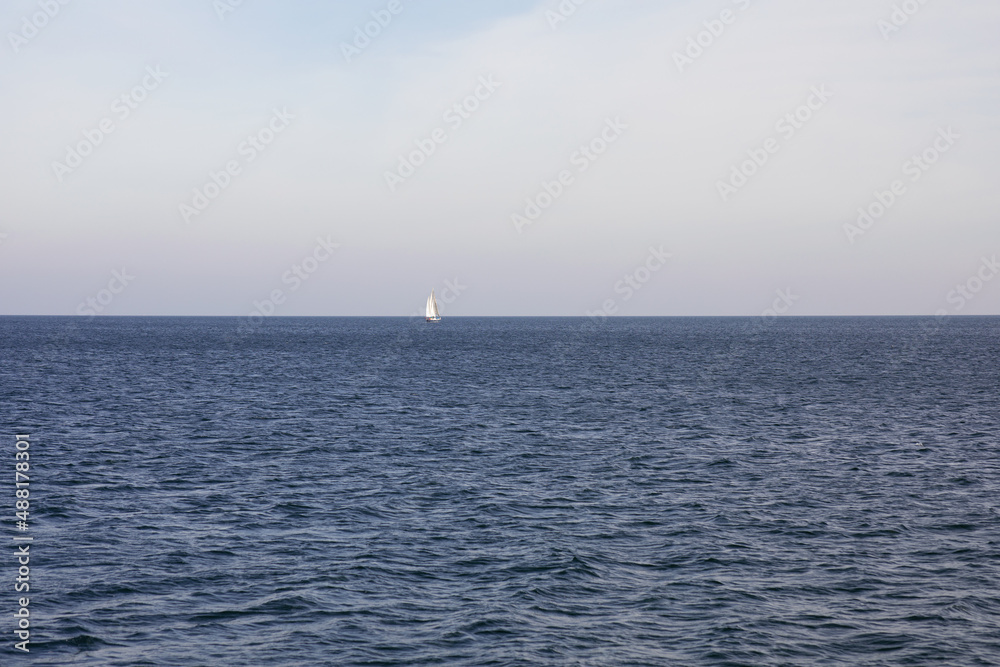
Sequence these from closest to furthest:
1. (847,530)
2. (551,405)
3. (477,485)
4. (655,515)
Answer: (847,530)
(655,515)
(477,485)
(551,405)

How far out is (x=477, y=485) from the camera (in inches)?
1305

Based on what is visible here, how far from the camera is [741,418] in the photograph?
54.3 meters

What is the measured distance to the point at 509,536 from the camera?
25672mm

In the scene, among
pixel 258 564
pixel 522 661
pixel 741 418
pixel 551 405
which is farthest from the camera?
pixel 551 405

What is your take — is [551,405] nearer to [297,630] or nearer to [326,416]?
[326,416]

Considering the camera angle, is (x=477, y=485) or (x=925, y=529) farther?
(x=477, y=485)

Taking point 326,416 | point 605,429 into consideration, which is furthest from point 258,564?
point 326,416

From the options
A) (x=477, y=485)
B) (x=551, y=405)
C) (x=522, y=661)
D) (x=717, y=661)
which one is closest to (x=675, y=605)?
(x=717, y=661)

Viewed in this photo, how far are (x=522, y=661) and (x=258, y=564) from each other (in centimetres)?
876

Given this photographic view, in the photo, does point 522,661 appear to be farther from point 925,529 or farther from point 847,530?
point 925,529

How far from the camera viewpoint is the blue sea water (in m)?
17.9

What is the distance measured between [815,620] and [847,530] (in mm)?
8093

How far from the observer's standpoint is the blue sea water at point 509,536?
17938mm

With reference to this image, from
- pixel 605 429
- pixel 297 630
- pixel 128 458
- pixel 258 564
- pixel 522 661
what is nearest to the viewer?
pixel 522 661
